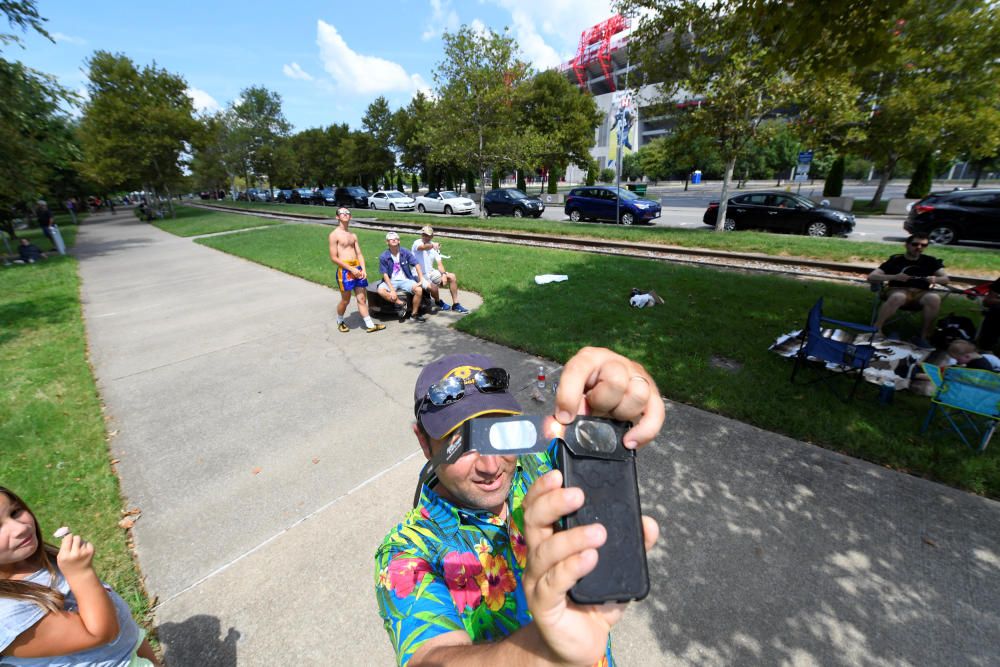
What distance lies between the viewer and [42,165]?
14945mm

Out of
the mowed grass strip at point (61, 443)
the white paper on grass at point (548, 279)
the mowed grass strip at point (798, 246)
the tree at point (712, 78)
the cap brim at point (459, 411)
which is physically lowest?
the mowed grass strip at point (61, 443)

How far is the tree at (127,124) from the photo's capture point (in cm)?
2652

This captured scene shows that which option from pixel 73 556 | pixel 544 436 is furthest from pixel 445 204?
pixel 544 436

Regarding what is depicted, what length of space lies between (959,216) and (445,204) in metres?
22.4

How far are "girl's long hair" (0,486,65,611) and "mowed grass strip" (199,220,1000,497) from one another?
4.33 metres

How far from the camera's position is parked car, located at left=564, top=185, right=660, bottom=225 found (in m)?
17.2

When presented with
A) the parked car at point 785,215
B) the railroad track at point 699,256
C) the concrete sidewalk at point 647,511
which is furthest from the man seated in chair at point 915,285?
the parked car at point 785,215

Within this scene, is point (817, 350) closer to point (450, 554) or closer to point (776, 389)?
point (776, 389)

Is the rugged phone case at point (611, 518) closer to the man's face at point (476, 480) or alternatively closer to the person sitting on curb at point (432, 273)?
the man's face at point (476, 480)

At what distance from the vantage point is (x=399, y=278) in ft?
23.0

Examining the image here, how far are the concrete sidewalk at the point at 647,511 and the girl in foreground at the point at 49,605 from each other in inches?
27.0

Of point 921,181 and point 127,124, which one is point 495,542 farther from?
point 127,124

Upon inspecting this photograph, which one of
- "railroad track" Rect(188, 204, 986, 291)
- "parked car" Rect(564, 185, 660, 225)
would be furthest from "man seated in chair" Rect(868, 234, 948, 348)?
"parked car" Rect(564, 185, 660, 225)

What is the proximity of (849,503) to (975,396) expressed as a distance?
143 cm
